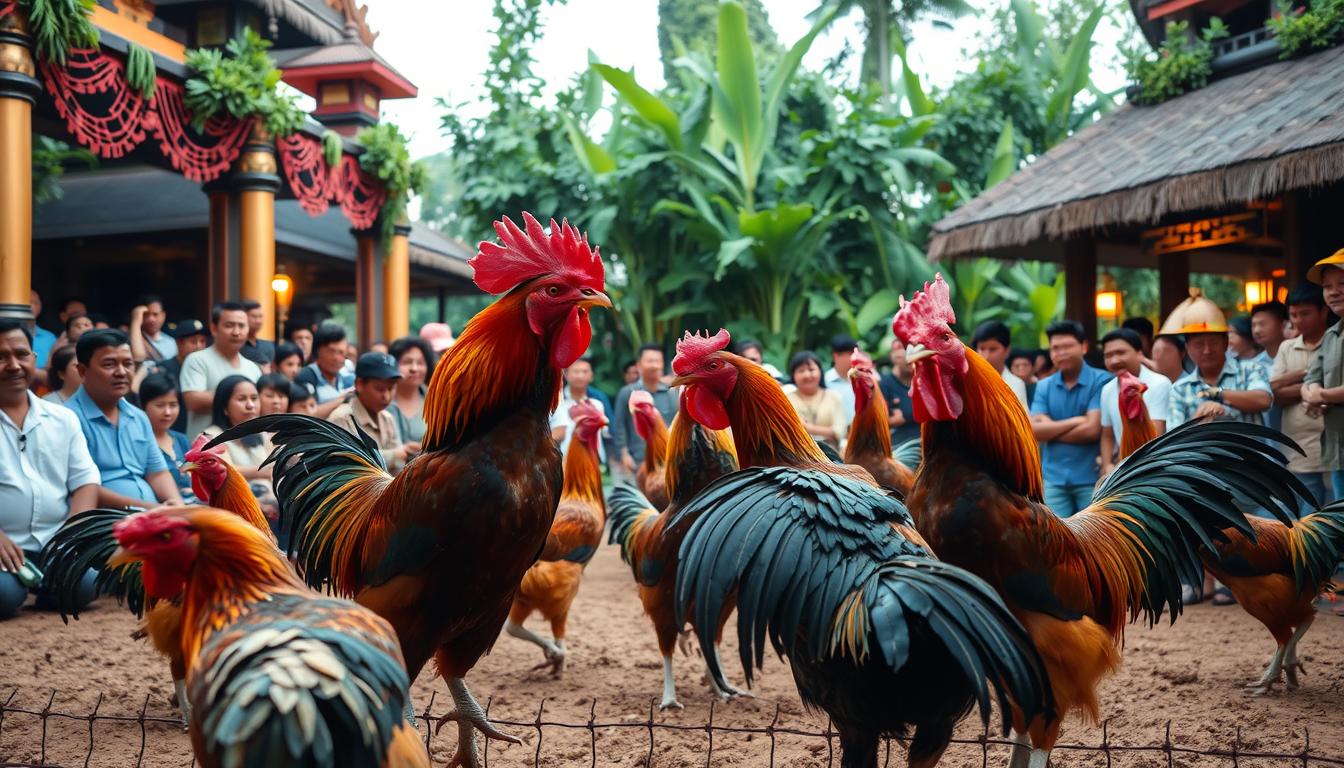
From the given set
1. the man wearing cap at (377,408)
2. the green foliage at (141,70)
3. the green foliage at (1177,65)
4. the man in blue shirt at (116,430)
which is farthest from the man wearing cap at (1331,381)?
the green foliage at (141,70)

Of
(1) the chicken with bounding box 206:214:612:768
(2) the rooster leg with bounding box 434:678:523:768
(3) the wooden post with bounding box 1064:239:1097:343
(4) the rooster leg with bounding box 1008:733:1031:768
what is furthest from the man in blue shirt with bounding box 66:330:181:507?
(3) the wooden post with bounding box 1064:239:1097:343

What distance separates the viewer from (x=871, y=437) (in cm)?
579

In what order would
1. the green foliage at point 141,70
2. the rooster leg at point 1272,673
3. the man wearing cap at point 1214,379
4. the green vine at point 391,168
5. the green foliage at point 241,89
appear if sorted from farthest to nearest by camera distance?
the green vine at point 391,168, the green foliage at point 241,89, the green foliage at point 141,70, the man wearing cap at point 1214,379, the rooster leg at point 1272,673

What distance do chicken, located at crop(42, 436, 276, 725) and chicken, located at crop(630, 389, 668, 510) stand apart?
2784 mm

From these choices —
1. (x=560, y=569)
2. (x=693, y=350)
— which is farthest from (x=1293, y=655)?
(x=560, y=569)

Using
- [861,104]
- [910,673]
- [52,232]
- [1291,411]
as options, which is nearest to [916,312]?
[910,673]

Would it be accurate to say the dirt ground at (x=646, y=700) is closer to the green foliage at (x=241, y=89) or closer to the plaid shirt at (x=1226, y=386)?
the plaid shirt at (x=1226, y=386)

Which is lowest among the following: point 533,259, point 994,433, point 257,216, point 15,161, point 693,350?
point 994,433

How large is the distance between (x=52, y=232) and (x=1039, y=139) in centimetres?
1571

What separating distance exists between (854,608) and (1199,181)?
718 centimetres

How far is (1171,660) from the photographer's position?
5207mm

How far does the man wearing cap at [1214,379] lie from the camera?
6258 millimetres

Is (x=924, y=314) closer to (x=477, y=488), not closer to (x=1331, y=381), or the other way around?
(x=477, y=488)

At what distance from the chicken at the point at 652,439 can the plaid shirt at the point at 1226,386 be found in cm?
336
